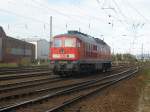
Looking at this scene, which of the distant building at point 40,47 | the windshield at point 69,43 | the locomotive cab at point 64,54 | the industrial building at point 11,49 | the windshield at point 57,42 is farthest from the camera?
the distant building at point 40,47

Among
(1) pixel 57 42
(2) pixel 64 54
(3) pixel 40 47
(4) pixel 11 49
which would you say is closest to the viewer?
(2) pixel 64 54

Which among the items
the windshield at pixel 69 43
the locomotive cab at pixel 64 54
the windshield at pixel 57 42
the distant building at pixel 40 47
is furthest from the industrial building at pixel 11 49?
the windshield at pixel 69 43

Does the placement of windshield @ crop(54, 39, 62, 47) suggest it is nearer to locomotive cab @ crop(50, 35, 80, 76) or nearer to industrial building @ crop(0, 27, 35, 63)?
locomotive cab @ crop(50, 35, 80, 76)

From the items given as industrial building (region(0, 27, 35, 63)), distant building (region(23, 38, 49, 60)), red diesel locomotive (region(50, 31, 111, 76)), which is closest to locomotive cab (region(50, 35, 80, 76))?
red diesel locomotive (region(50, 31, 111, 76))

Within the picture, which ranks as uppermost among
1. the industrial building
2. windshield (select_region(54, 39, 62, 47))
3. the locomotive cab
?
the industrial building

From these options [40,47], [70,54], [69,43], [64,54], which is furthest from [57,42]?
[40,47]

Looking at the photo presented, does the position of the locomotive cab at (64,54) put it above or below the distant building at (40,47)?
below

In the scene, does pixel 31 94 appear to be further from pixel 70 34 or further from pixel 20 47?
pixel 20 47

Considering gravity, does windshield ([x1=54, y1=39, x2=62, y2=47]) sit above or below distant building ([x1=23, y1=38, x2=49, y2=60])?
below

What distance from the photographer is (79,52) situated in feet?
80.5

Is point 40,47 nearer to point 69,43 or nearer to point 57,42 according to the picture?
point 57,42

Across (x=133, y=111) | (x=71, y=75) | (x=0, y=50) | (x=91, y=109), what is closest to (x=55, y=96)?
(x=91, y=109)

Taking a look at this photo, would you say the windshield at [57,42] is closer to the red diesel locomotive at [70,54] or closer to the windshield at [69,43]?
the red diesel locomotive at [70,54]

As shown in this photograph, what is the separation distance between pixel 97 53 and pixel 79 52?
5828mm
